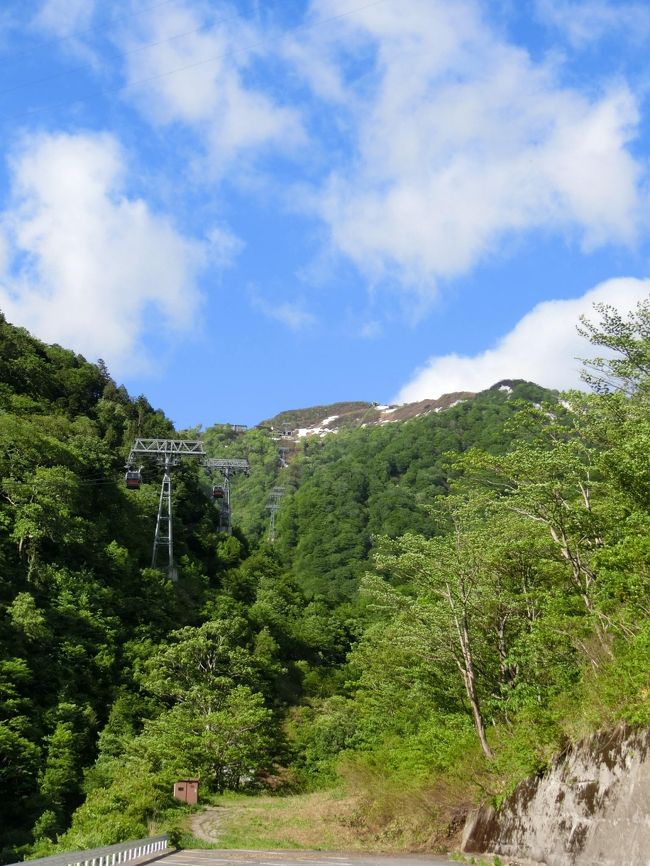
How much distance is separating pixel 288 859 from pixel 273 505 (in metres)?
97.8

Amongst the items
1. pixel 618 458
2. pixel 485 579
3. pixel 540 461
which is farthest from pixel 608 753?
pixel 485 579

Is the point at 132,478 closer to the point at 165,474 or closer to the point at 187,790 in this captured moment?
the point at 165,474

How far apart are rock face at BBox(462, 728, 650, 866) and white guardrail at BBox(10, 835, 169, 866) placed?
7.28 metres

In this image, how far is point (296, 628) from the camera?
199 feet

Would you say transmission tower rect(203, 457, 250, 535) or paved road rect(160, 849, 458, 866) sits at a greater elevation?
transmission tower rect(203, 457, 250, 535)

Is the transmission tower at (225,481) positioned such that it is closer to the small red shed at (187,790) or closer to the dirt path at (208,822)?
the small red shed at (187,790)

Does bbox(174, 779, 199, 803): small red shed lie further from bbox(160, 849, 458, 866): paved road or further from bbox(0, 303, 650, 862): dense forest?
bbox(160, 849, 458, 866): paved road

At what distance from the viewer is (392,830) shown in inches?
774

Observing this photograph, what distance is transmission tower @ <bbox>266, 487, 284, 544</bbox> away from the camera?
106 metres

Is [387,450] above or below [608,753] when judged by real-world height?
above

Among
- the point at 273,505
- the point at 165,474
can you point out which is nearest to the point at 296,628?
the point at 165,474

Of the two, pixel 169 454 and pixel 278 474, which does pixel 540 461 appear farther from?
pixel 278 474

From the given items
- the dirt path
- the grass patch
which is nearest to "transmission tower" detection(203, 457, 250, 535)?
the grass patch

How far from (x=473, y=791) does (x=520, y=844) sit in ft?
10.7
